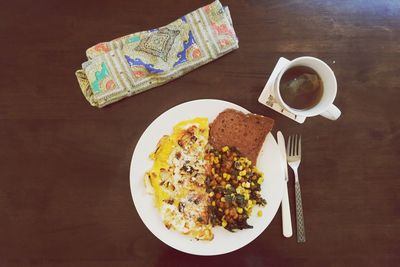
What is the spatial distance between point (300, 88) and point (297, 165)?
0.25m

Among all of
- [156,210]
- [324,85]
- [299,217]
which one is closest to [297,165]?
[299,217]

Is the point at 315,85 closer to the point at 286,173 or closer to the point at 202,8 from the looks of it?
the point at 286,173

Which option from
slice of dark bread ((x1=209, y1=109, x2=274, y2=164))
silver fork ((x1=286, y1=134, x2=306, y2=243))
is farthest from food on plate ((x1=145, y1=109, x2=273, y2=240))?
silver fork ((x1=286, y1=134, x2=306, y2=243))

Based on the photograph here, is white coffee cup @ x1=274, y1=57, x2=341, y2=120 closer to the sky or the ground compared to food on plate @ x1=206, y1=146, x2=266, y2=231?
closer to the sky

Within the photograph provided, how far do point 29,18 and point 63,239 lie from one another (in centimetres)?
72

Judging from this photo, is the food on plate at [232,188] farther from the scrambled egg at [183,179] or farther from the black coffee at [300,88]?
the black coffee at [300,88]

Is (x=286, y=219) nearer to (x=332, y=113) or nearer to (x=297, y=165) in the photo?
(x=297, y=165)

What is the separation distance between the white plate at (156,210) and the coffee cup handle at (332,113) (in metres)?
0.18

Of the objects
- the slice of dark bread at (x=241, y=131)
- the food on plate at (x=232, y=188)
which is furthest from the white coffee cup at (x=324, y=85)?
the food on plate at (x=232, y=188)

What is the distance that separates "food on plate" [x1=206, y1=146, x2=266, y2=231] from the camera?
3.67ft

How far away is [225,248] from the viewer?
1.15 m

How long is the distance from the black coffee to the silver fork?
135 millimetres

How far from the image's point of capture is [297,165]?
3.90 ft

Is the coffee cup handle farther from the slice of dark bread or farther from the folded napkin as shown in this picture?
the folded napkin
